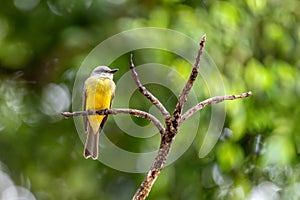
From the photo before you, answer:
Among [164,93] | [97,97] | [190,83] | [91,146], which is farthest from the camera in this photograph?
[164,93]

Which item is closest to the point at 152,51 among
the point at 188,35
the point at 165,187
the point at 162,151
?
the point at 188,35

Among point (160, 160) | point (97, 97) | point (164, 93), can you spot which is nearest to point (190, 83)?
point (160, 160)

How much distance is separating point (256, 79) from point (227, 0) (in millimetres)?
487

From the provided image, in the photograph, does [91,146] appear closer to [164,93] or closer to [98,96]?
[98,96]

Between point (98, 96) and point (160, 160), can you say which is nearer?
point (160, 160)

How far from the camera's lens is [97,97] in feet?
8.10

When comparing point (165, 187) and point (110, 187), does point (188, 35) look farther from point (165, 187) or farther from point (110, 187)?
point (110, 187)

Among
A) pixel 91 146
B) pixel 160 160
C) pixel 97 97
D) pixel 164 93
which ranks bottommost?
pixel 160 160

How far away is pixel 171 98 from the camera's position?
3.21 meters

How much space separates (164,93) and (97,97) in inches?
33.9

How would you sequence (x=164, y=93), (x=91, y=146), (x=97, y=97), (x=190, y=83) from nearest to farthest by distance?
(x=190, y=83) < (x=91, y=146) < (x=97, y=97) < (x=164, y=93)

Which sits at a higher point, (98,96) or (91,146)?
(98,96)

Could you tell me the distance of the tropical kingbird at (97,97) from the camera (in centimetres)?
240

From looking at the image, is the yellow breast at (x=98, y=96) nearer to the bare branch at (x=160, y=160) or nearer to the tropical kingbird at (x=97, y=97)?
the tropical kingbird at (x=97, y=97)
